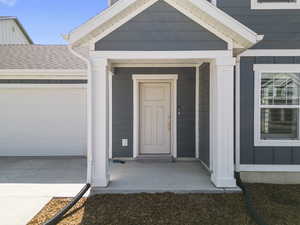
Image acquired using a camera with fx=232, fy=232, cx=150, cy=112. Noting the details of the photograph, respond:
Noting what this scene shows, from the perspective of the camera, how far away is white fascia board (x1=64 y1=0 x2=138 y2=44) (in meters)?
3.95

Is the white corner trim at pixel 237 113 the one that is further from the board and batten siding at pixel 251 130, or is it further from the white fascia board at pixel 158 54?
the white fascia board at pixel 158 54

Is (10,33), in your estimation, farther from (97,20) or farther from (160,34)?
(160,34)

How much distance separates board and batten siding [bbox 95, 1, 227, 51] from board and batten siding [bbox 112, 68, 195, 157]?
2179mm

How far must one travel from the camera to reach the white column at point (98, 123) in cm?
421

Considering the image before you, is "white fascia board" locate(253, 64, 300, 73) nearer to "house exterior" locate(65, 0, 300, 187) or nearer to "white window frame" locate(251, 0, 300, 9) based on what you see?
"house exterior" locate(65, 0, 300, 187)

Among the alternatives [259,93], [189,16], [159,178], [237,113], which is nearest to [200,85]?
[237,113]

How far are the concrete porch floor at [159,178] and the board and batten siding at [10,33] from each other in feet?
41.6

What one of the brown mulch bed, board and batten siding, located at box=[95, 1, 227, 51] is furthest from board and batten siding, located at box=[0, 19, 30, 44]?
the brown mulch bed

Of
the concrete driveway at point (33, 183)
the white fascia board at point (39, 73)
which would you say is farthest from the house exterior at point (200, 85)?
the white fascia board at point (39, 73)

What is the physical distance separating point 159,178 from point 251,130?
7.28 ft

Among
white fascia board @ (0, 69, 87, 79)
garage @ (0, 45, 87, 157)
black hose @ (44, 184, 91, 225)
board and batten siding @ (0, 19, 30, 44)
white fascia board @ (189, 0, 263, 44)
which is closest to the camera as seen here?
black hose @ (44, 184, 91, 225)

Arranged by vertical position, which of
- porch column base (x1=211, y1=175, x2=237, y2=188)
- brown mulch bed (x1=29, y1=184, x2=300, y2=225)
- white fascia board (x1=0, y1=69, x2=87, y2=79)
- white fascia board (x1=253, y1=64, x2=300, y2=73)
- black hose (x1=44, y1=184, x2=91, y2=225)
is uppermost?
white fascia board (x1=0, y1=69, x2=87, y2=79)

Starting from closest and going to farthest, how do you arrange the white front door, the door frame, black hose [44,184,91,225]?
black hose [44,184,91,225] → the door frame → the white front door

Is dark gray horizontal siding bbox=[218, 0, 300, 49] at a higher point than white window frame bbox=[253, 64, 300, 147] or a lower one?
higher
